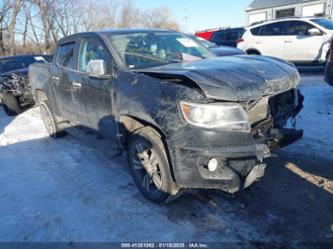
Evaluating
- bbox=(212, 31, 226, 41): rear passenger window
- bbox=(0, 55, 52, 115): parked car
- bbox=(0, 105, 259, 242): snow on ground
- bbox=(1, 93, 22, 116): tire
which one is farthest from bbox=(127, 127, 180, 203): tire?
bbox=(212, 31, 226, 41): rear passenger window

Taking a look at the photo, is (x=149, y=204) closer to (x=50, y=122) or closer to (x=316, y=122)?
(x=50, y=122)

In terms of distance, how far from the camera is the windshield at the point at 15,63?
9.03 m

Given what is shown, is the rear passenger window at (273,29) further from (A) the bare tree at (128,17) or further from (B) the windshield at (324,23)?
(A) the bare tree at (128,17)

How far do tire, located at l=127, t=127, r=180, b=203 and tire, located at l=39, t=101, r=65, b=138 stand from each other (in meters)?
2.80

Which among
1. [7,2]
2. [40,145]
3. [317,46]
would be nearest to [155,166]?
[40,145]

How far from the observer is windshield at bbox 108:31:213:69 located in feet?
11.6

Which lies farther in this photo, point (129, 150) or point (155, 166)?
point (129, 150)

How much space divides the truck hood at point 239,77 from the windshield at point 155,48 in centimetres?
31

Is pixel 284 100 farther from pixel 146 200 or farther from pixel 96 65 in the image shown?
pixel 96 65

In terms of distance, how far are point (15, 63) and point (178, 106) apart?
8449mm

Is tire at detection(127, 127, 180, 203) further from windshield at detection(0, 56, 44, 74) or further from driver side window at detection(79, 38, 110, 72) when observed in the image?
windshield at detection(0, 56, 44, 74)

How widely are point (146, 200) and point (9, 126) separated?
525 cm

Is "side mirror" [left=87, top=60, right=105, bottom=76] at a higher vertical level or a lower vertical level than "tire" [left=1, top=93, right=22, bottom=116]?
higher

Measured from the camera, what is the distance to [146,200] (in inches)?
132
